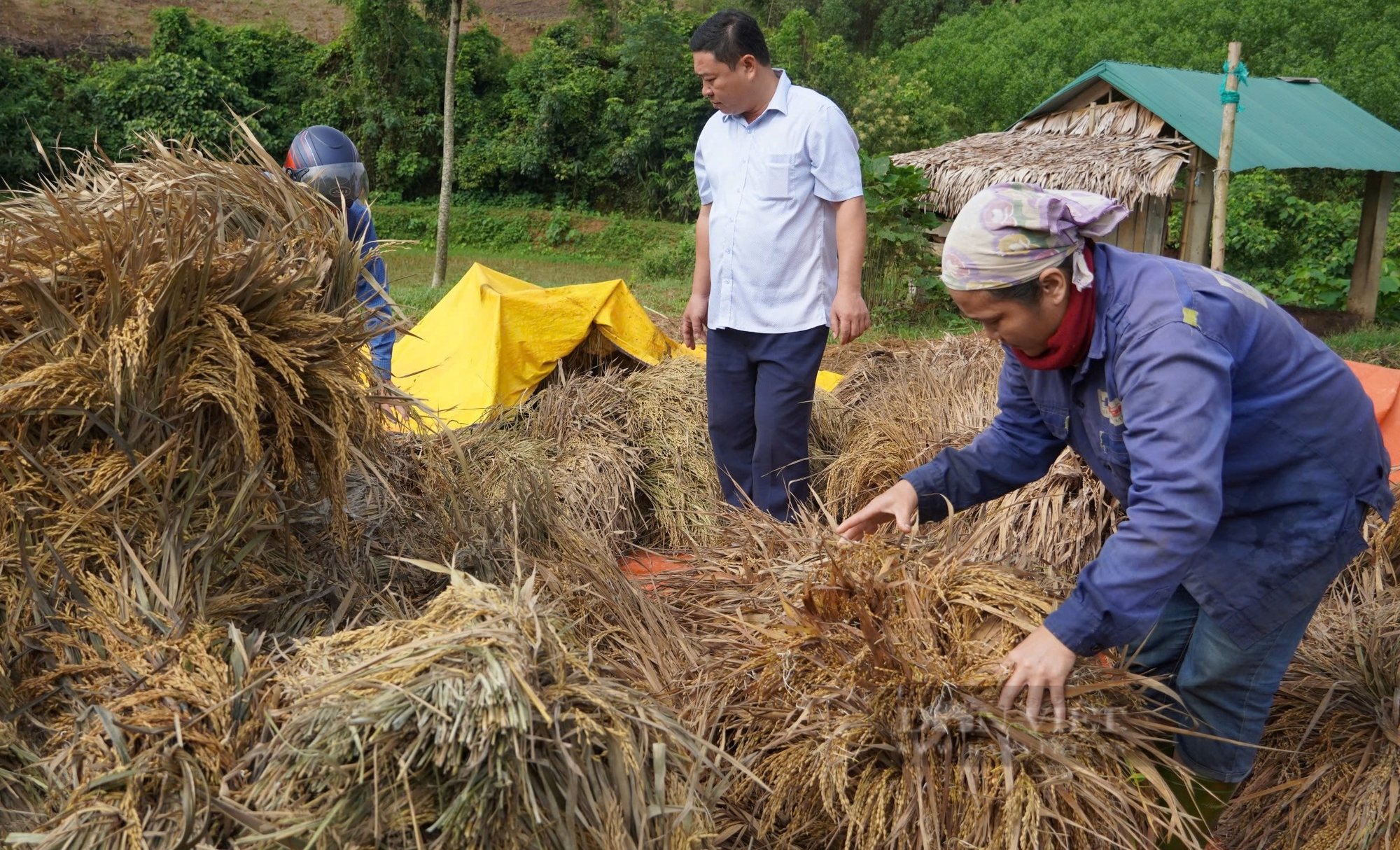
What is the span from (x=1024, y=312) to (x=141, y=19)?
28990 millimetres

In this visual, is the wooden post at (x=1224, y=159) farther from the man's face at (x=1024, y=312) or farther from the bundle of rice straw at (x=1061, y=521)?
the man's face at (x=1024, y=312)

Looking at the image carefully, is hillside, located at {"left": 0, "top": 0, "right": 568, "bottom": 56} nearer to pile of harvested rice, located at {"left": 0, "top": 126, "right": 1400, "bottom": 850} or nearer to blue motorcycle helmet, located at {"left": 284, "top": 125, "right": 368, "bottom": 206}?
blue motorcycle helmet, located at {"left": 284, "top": 125, "right": 368, "bottom": 206}

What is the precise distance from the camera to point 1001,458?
2.19 metres

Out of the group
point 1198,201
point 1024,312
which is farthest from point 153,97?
point 1024,312

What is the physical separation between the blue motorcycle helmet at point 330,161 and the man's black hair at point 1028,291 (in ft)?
6.35

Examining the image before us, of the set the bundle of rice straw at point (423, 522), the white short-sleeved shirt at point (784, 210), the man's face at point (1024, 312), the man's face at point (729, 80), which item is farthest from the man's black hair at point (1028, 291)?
the man's face at point (729, 80)

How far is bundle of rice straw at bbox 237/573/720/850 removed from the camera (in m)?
1.29

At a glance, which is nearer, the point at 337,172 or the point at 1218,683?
the point at 1218,683

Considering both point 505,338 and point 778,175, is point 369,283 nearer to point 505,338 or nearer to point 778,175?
point 778,175

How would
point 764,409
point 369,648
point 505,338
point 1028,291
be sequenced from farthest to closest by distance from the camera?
1. point 505,338
2. point 764,409
3. point 1028,291
4. point 369,648

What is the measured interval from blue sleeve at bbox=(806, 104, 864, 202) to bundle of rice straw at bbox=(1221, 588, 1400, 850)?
1.88 metres

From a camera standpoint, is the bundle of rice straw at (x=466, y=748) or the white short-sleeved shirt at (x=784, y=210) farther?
the white short-sleeved shirt at (x=784, y=210)

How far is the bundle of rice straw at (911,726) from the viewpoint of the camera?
1.67 meters

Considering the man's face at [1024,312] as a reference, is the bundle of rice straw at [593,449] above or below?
below
